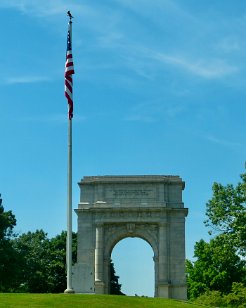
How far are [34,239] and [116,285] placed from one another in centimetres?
1440

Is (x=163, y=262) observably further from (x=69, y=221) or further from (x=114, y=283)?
(x=114, y=283)

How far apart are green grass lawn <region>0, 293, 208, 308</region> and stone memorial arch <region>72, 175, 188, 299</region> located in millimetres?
17849

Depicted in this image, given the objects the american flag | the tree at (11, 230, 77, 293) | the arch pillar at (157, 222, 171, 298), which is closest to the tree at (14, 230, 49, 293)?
the tree at (11, 230, 77, 293)

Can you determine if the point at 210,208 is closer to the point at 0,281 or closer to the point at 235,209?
the point at 235,209

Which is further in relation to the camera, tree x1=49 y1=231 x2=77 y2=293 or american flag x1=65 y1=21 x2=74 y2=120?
tree x1=49 y1=231 x2=77 y2=293

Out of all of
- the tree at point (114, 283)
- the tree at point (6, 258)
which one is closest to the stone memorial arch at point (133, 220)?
the tree at point (6, 258)

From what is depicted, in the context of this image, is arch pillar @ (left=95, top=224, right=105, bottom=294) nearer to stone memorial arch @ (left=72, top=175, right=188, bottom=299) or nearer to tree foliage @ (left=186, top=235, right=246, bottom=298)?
stone memorial arch @ (left=72, top=175, right=188, bottom=299)

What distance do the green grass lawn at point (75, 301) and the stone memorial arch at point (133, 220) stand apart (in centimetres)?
1785

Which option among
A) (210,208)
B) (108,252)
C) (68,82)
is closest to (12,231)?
(108,252)

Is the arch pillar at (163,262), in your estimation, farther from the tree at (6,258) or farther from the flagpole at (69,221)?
the flagpole at (69,221)

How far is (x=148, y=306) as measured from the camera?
3244 cm

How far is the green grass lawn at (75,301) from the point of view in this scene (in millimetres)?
30281

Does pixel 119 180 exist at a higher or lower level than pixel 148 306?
higher

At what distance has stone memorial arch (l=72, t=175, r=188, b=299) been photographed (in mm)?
52750
